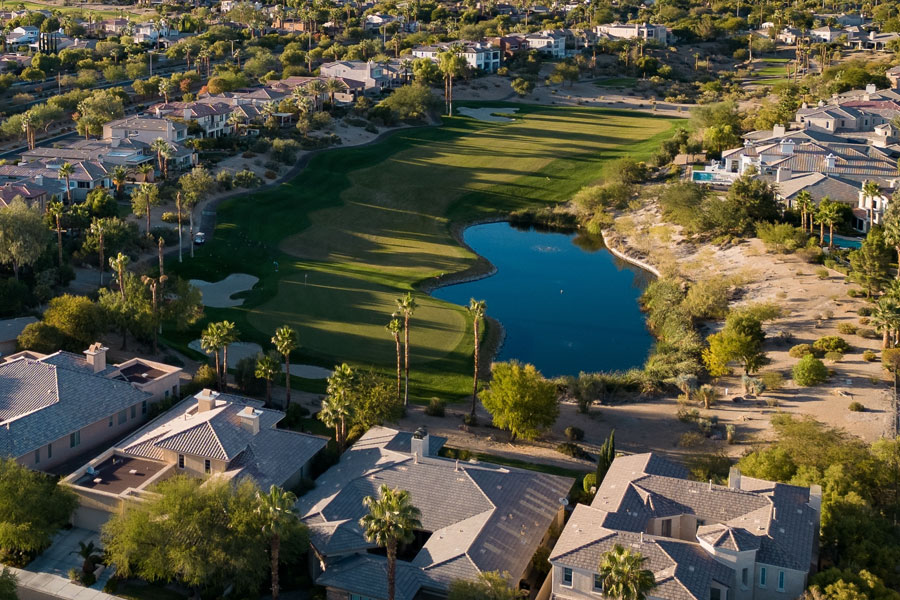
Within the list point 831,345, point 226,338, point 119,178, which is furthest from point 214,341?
Result: point 119,178

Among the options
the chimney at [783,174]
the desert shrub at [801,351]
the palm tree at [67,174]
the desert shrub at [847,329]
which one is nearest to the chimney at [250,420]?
the desert shrub at [801,351]

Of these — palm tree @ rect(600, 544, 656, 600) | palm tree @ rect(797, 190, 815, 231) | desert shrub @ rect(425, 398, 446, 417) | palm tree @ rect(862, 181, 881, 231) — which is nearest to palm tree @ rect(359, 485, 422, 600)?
palm tree @ rect(600, 544, 656, 600)

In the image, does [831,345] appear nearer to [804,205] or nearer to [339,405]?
[804,205]

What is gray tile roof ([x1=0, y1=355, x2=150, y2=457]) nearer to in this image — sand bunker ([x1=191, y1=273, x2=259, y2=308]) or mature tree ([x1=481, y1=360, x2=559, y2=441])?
mature tree ([x1=481, y1=360, x2=559, y2=441])

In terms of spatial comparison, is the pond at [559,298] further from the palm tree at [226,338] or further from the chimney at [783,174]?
the palm tree at [226,338]

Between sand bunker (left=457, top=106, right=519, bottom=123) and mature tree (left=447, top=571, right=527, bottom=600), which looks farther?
sand bunker (left=457, top=106, right=519, bottom=123)
